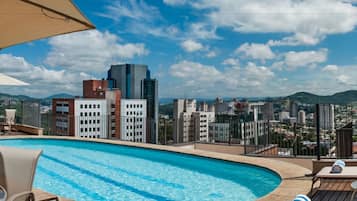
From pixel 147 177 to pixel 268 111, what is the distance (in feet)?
13.2

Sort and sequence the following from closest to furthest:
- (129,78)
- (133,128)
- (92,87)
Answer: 1. (133,128)
2. (92,87)
3. (129,78)

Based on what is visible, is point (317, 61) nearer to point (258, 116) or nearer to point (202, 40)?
point (202, 40)

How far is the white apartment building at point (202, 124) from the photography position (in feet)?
39.3

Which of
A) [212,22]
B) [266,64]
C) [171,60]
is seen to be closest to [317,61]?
[266,64]

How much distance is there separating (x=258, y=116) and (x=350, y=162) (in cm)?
398

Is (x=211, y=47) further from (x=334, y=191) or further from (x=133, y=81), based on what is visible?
(x=334, y=191)

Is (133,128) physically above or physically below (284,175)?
above

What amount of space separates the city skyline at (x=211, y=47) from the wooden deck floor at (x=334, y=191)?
2029 cm

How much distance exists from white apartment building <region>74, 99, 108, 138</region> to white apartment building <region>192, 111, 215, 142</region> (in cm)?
Result: 341

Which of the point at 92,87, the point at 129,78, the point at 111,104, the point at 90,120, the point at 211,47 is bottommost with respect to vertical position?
the point at 90,120

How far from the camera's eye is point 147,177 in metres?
7.80

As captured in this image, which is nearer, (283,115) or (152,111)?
(283,115)

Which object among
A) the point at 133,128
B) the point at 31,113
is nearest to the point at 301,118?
the point at 133,128

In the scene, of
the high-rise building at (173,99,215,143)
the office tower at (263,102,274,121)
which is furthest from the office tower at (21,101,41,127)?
the office tower at (263,102,274,121)
